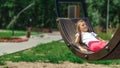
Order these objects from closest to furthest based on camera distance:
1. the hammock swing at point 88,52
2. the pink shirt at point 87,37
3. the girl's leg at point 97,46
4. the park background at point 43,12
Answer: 1. the hammock swing at point 88,52
2. the girl's leg at point 97,46
3. the pink shirt at point 87,37
4. the park background at point 43,12

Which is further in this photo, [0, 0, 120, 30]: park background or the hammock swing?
[0, 0, 120, 30]: park background

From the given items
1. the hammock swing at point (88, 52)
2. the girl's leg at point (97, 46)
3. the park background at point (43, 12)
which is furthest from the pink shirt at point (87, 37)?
the park background at point (43, 12)

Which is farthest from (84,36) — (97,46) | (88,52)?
(97,46)

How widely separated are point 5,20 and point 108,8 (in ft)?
42.3

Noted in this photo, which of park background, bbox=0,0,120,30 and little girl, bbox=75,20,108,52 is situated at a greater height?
little girl, bbox=75,20,108,52

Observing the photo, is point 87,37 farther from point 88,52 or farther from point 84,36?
point 88,52

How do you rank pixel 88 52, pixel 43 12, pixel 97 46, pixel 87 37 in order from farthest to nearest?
pixel 43 12, pixel 87 37, pixel 88 52, pixel 97 46

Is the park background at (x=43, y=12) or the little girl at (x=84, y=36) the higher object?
the little girl at (x=84, y=36)

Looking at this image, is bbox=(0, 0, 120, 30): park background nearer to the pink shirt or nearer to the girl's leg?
the pink shirt

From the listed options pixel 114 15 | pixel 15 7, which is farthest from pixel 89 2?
pixel 15 7

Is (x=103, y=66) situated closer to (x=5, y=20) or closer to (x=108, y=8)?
(x=108, y=8)

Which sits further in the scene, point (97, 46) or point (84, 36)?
point (84, 36)

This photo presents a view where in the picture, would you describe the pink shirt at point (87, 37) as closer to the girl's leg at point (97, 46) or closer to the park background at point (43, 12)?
the girl's leg at point (97, 46)

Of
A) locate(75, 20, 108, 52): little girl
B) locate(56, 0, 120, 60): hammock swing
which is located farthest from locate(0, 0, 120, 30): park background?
locate(75, 20, 108, 52): little girl
